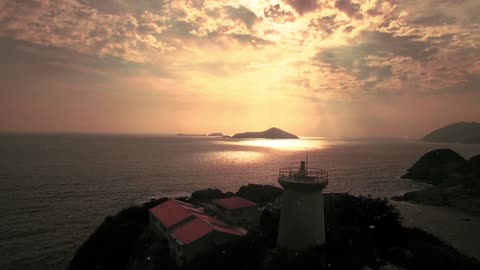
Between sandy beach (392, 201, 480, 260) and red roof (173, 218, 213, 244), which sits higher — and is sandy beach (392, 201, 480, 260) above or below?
below

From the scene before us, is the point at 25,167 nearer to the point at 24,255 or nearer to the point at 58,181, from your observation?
the point at 58,181

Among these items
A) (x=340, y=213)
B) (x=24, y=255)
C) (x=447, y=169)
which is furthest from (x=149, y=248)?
(x=447, y=169)

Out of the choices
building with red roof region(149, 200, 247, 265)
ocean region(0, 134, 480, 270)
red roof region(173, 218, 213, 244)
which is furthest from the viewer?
ocean region(0, 134, 480, 270)

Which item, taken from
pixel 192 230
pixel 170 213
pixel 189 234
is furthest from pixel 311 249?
pixel 170 213

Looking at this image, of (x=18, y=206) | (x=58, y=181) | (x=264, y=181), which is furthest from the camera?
(x=264, y=181)

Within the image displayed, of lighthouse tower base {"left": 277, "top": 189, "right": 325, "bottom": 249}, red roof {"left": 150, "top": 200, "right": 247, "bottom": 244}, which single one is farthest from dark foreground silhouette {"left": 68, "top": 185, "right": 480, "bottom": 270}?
red roof {"left": 150, "top": 200, "right": 247, "bottom": 244}

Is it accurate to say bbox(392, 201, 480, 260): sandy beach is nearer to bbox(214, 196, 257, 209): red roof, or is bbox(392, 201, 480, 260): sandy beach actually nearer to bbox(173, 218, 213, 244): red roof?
bbox(214, 196, 257, 209): red roof

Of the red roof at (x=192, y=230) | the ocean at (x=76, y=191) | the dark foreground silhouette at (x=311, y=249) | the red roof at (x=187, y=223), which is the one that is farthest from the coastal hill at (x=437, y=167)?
the red roof at (x=192, y=230)

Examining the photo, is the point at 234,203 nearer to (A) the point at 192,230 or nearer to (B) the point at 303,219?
(A) the point at 192,230
